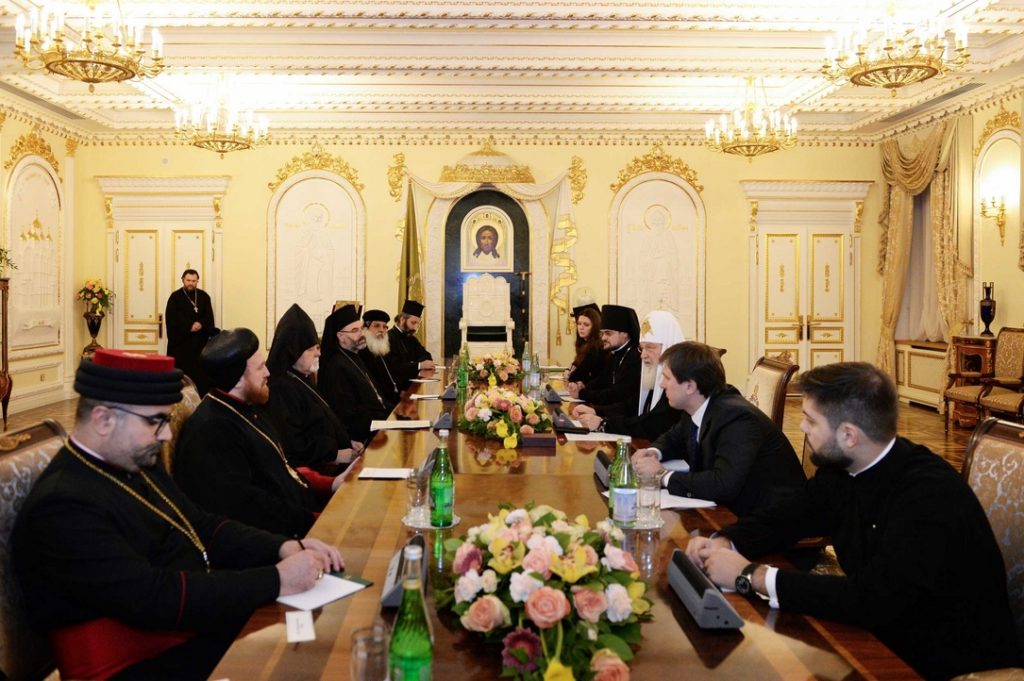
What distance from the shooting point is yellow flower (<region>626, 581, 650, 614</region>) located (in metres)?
1.63

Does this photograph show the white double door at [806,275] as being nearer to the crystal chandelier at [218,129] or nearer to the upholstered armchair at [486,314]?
the upholstered armchair at [486,314]

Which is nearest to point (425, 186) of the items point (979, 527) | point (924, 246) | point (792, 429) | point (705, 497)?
point (792, 429)

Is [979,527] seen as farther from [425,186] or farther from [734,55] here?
[425,186]

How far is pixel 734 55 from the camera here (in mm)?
8898

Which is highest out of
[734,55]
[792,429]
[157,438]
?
[734,55]

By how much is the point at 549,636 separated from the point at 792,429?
8954 mm

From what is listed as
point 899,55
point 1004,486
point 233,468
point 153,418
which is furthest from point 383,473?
point 899,55

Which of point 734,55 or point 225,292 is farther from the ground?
point 734,55

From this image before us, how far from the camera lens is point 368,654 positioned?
1362 mm

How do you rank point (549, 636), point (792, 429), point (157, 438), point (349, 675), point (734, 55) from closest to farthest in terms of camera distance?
point (549, 636)
point (349, 675)
point (157, 438)
point (734, 55)
point (792, 429)

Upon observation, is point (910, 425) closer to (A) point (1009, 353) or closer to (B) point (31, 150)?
→ (A) point (1009, 353)

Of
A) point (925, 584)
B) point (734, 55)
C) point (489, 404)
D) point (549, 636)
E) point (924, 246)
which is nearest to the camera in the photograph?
point (549, 636)

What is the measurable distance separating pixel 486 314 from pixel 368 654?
11133 millimetres

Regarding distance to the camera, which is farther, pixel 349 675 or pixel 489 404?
pixel 489 404
